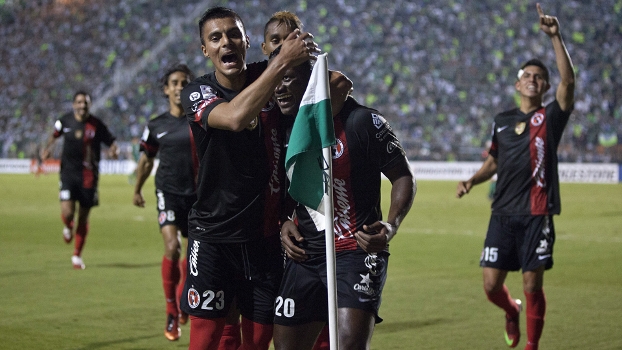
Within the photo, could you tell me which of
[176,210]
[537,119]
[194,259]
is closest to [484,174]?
[537,119]

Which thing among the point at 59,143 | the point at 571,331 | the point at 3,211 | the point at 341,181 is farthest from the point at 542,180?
the point at 59,143

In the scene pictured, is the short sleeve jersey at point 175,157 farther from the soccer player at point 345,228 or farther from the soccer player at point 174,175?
the soccer player at point 345,228

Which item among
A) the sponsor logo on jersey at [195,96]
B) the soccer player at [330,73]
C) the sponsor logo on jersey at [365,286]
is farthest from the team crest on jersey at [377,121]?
the sponsor logo on jersey at [195,96]

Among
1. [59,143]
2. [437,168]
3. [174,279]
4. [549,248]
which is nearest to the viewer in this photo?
[549,248]

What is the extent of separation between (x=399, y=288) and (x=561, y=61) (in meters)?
3.91

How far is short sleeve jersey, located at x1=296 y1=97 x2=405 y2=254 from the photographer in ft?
14.2

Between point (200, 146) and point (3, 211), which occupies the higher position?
point (200, 146)

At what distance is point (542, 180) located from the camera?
22.2ft

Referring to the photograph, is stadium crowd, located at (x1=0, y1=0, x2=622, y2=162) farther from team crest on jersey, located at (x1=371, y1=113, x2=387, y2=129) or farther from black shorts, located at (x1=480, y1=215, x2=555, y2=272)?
team crest on jersey, located at (x1=371, y1=113, x2=387, y2=129)

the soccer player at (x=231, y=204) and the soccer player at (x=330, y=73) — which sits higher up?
the soccer player at (x=330, y=73)

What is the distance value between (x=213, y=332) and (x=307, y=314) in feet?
1.66

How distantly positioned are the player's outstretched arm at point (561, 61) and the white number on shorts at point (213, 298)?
287cm

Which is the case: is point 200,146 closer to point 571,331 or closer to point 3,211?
point 571,331

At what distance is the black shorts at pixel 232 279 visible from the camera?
14.4 feet
